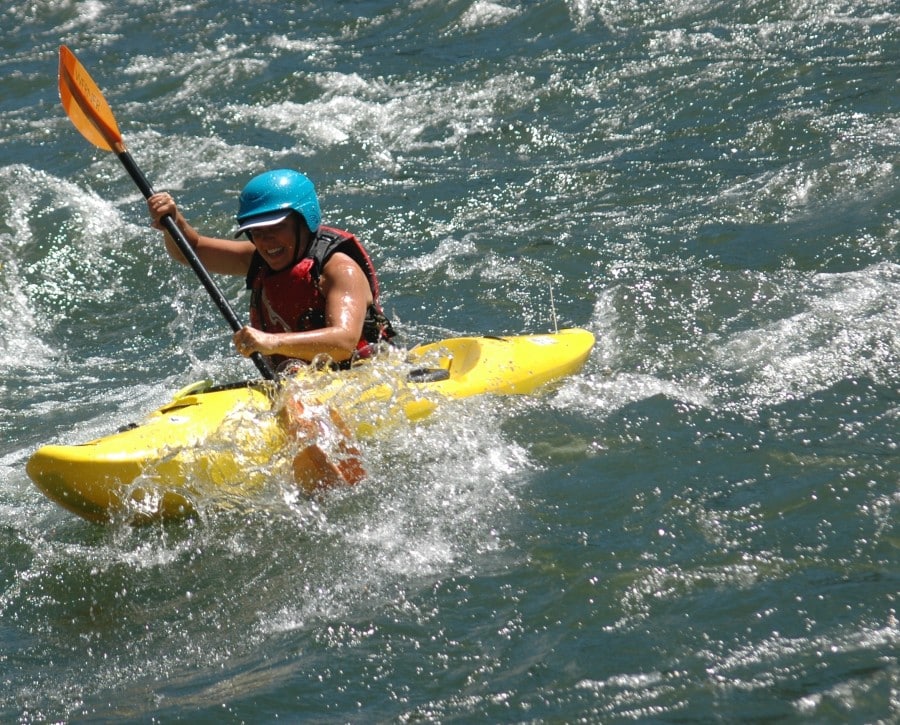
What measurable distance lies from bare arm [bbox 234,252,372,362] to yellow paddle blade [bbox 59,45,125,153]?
4.45ft

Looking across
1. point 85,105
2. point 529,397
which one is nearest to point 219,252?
point 85,105

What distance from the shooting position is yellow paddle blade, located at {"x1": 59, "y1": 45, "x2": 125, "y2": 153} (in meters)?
5.21

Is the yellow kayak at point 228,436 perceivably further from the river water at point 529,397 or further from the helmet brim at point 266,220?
the helmet brim at point 266,220

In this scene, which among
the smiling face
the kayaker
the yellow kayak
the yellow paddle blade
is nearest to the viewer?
the yellow kayak

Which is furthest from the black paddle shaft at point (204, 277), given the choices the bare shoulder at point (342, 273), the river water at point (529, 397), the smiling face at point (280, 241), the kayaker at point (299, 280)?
the river water at point (529, 397)

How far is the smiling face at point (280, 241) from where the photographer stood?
445 cm

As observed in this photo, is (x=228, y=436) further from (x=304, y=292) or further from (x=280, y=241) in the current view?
(x=280, y=241)

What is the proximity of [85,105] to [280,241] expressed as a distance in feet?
4.62

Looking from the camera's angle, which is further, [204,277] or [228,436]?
[204,277]

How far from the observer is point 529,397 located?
4957 mm

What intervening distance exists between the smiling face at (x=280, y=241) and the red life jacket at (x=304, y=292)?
0.12 ft

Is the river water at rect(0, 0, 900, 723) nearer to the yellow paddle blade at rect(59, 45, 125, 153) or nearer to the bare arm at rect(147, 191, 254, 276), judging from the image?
the bare arm at rect(147, 191, 254, 276)

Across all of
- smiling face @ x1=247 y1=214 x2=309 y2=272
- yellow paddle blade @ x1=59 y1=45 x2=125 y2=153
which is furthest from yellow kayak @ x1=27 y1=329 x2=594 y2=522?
yellow paddle blade @ x1=59 y1=45 x2=125 y2=153

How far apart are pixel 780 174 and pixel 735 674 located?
4.93m
